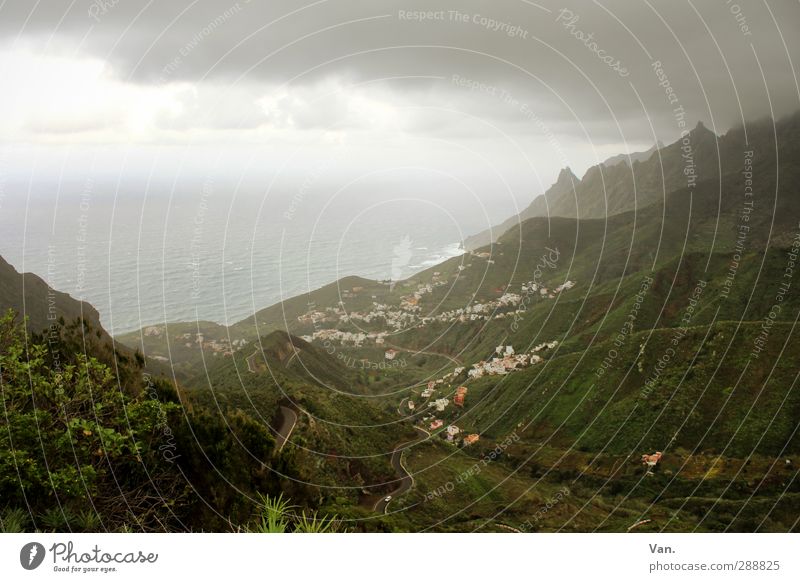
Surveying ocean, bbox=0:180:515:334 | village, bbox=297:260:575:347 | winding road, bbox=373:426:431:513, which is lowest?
winding road, bbox=373:426:431:513

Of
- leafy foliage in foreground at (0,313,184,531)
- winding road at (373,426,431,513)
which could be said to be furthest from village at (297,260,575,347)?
leafy foliage in foreground at (0,313,184,531)

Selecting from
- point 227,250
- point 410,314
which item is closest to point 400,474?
point 227,250
